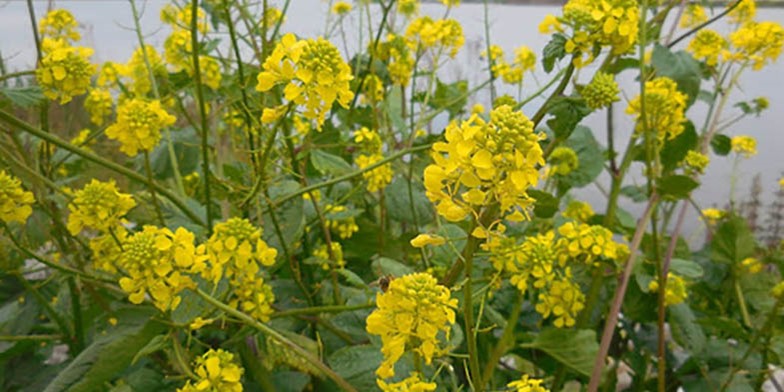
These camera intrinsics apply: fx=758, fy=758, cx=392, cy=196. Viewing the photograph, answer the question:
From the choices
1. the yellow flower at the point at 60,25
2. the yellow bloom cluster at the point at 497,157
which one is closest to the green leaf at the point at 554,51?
the yellow bloom cluster at the point at 497,157

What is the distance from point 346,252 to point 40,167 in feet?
1.71

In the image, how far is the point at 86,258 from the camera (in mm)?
1149

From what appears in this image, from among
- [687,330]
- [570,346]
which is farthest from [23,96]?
[687,330]

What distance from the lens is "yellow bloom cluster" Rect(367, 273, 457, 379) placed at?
580 millimetres

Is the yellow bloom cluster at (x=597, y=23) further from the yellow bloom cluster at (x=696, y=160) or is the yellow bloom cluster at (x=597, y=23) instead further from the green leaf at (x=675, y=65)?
the yellow bloom cluster at (x=696, y=160)

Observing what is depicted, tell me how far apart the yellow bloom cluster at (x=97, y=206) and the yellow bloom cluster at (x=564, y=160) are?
696mm

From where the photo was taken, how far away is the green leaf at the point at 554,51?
82 centimetres

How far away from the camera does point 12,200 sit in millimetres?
933

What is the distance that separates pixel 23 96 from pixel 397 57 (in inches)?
31.6

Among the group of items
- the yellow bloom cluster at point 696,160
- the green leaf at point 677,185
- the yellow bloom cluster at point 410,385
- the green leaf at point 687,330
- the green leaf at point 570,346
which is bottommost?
the green leaf at point 687,330

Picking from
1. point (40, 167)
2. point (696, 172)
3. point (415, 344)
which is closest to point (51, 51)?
point (40, 167)

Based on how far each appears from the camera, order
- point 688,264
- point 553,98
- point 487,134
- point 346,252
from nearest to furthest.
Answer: point 487,134
point 553,98
point 688,264
point 346,252

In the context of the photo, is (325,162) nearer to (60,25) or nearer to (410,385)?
(410,385)

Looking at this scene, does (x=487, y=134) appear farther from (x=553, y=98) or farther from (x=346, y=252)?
(x=346, y=252)
